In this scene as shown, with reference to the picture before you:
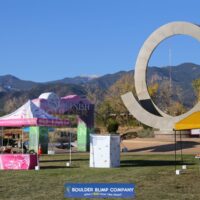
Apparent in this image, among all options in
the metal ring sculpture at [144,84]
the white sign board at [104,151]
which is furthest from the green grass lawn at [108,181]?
the metal ring sculpture at [144,84]

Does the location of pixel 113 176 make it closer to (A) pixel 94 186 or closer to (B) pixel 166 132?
(A) pixel 94 186

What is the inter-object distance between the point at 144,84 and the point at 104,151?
20.8 metres

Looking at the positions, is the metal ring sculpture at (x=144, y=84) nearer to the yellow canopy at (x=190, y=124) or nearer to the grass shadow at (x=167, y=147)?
the grass shadow at (x=167, y=147)

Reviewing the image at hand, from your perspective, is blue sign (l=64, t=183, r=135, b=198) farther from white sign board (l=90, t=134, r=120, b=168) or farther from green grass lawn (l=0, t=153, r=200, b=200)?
white sign board (l=90, t=134, r=120, b=168)

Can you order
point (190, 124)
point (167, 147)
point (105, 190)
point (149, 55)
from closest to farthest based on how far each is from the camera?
point (105, 190) < point (190, 124) < point (167, 147) < point (149, 55)

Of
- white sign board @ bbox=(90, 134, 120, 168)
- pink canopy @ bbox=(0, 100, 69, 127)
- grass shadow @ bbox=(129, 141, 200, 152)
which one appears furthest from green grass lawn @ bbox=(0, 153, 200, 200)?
grass shadow @ bbox=(129, 141, 200, 152)

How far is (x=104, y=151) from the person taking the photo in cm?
2306

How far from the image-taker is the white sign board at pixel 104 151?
23016 millimetres

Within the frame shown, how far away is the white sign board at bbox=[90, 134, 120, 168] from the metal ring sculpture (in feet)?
57.2

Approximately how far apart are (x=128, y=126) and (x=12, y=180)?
A: 62590mm

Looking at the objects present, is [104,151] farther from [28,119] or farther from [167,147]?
[167,147]

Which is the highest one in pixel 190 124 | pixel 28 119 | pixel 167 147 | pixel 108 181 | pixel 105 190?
pixel 28 119

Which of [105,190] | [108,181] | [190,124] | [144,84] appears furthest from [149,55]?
[105,190]

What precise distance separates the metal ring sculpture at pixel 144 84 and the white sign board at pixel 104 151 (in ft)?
57.2
